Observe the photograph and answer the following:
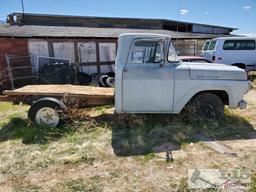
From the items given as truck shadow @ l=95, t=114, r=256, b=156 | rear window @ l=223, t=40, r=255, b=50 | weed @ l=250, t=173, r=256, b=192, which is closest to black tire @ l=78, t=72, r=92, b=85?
truck shadow @ l=95, t=114, r=256, b=156

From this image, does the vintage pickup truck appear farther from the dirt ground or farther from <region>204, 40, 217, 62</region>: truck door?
<region>204, 40, 217, 62</region>: truck door

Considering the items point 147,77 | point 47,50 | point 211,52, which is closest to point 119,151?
point 147,77

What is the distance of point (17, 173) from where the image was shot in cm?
404

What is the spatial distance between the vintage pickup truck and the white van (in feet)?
23.9

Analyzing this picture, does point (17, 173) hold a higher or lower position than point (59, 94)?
lower

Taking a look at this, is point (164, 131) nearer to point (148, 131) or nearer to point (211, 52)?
point (148, 131)

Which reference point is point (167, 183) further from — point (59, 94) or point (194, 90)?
point (59, 94)

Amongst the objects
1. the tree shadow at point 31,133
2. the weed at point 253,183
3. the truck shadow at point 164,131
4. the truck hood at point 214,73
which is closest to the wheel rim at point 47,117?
the tree shadow at point 31,133

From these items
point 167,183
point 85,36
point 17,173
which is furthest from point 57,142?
point 85,36

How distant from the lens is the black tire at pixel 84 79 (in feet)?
40.4

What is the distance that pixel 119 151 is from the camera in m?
4.71

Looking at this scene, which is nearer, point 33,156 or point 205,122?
point 33,156

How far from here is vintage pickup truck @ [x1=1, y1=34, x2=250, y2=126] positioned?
209 inches

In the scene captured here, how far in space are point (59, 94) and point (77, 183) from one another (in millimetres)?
2670
